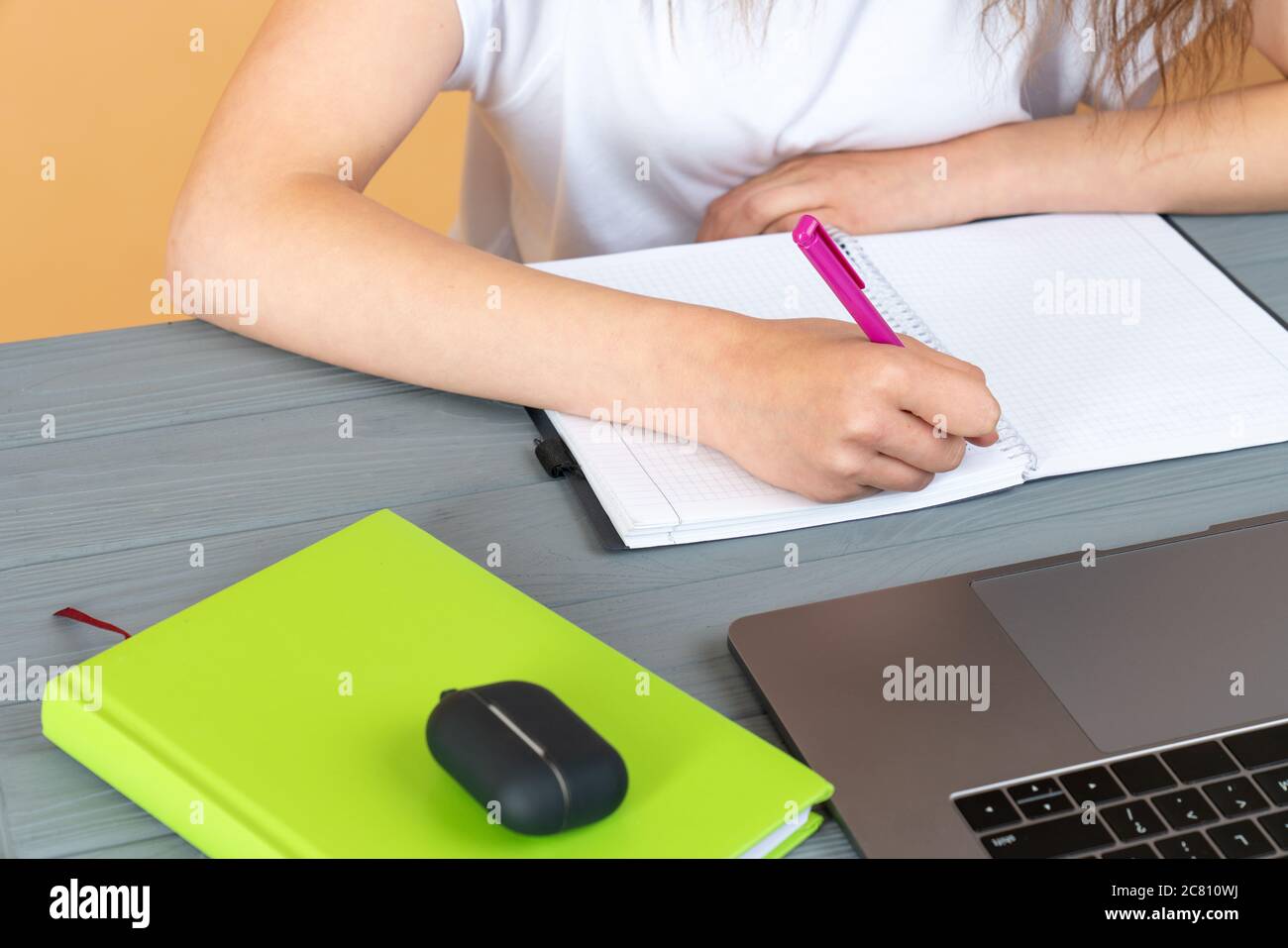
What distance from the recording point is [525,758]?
0.50 meters

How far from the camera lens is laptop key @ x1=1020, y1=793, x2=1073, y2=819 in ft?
1.72

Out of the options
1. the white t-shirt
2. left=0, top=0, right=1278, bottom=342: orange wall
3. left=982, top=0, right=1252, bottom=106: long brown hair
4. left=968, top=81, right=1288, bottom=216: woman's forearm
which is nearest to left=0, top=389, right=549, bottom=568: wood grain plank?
the white t-shirt

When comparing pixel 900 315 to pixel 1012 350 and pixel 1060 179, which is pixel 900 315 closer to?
pixel 1012 350

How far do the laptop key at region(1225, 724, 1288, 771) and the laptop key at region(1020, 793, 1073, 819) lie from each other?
0.27 ft

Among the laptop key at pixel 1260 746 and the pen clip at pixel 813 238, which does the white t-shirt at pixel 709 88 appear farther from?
the laptop key at pixel 1260 746

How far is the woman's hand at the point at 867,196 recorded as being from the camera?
38.8 inches

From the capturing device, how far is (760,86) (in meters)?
1.08

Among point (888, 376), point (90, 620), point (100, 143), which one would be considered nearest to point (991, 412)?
point (888, 376)

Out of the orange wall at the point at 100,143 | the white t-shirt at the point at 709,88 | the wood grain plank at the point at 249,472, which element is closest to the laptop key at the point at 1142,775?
the wood grain plank at the point at 249,472

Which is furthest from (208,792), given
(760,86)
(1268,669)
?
(760,86)

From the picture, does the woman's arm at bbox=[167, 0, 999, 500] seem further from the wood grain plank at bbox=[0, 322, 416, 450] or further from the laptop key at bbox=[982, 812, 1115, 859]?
the laptop key at bbox=[982, 812, 1115, 859]

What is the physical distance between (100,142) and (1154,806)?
7.88 feet

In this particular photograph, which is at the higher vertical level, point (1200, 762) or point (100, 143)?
point (100, 143)
